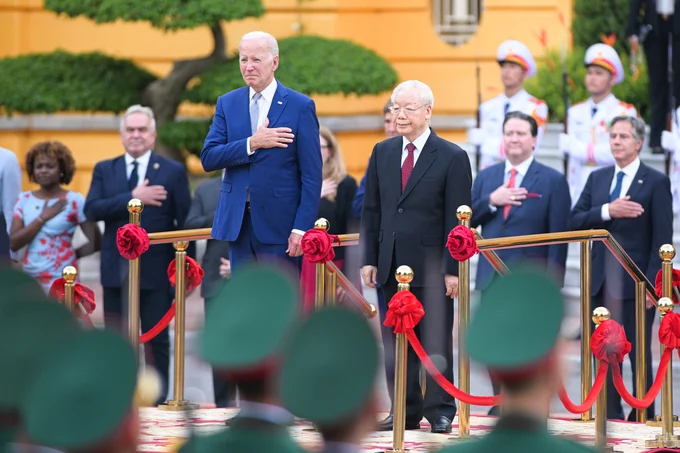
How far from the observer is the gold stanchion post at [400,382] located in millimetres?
5922

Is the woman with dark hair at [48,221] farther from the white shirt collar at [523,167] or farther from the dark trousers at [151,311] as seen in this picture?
the white shirt collar at [523,167]

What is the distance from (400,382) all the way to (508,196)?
217 centimetres

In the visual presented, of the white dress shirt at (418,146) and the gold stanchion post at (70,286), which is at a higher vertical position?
the white dress shirt at (418,146)

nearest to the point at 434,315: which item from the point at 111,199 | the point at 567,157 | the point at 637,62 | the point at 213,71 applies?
the point at 111,199

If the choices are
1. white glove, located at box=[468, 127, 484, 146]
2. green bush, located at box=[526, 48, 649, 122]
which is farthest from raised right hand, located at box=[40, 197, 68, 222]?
green bush, located at box=[526, 48, 649, 122]

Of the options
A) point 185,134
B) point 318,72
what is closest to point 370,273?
point 318,72

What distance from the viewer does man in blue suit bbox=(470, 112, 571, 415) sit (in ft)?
25.7

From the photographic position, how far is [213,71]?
12867 millimetres

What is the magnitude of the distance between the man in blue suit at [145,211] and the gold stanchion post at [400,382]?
8.11 ft

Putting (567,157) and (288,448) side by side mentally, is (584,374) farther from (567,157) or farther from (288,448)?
(288,448)

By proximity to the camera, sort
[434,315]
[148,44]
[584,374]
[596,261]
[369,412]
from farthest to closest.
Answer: [148,44]
[596,261]
[584,374]
[434,315]
[369,412]

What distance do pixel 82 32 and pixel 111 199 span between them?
24.5 ft

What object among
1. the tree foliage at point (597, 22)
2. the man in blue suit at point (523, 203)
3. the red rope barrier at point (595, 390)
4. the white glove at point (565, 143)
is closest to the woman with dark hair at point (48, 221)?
the man in blue suit at point (523, 203)

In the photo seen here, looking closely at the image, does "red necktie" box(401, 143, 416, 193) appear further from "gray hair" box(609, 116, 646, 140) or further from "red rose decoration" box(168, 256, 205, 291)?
"gray hair" box(609, 116, 646, 140)
